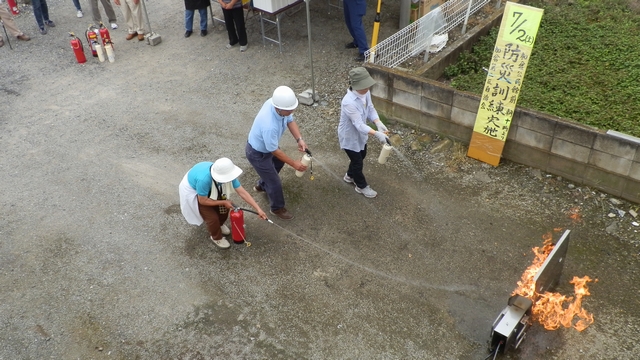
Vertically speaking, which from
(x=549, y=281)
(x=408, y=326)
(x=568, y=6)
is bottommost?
(x=408, y=326)

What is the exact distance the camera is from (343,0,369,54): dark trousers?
941 cm

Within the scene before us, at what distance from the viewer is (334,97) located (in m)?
8.98

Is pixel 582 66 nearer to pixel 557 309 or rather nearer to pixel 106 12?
pixel 557 309

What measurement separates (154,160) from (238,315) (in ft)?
11.5

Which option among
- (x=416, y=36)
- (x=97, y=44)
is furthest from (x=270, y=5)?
(x=97, y=44)

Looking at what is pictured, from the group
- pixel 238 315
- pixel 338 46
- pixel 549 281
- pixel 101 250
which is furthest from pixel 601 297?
pixel 338 46

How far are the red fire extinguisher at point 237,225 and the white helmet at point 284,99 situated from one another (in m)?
1.35

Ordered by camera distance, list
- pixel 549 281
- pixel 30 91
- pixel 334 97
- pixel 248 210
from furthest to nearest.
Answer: pixel 30 91 < pixel 334 97 < pixel 248 210 < pixel 549 281

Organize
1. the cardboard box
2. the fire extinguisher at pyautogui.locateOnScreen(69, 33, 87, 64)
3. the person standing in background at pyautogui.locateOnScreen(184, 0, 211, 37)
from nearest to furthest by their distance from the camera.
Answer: the cardboard box
the fire extinguisher at pyautogui.locateOnScreen(69, 33, 87, 64)
the person standing in background at pyautogui.locateOnScreen(184, 0, 211, 37)

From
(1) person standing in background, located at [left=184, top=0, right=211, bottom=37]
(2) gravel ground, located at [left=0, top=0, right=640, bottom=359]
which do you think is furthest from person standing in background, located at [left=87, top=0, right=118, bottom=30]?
(2) gravel ground, located at [left=0, top=0, right=640, bottom=359]

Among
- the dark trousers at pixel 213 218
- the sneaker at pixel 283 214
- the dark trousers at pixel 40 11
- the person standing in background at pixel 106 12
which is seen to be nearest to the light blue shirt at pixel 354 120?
the sneaker at pixel 283 214

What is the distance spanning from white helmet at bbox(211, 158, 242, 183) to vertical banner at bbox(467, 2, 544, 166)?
145 inches

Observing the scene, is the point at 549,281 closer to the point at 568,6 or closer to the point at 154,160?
the point at 154,160

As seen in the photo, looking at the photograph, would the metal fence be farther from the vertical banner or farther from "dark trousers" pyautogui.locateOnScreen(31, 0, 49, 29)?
"dark trousers" pyautogui.locateOnScreen(31, 0, 49, 29)
